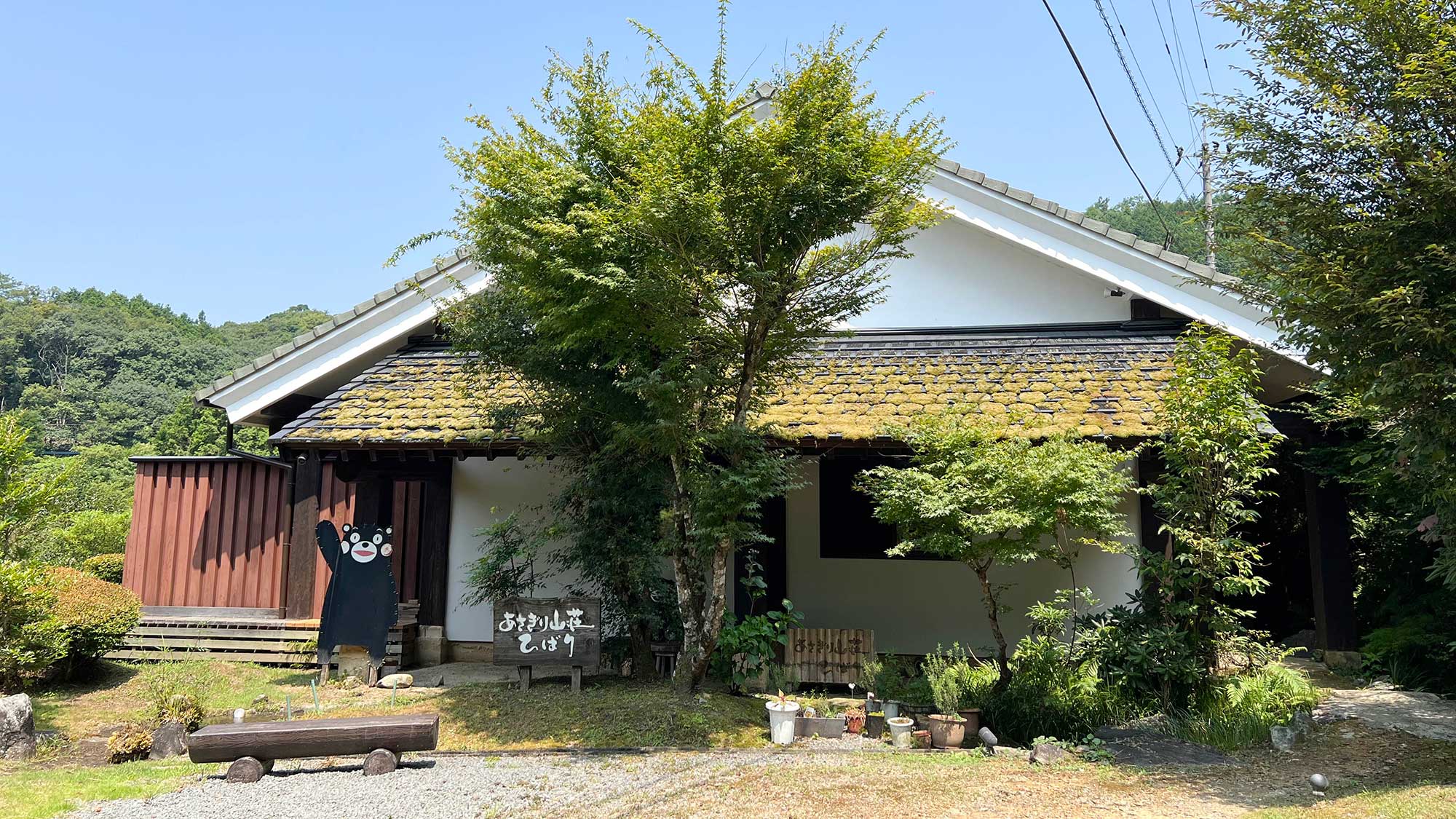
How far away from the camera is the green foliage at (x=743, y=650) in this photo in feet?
29.8

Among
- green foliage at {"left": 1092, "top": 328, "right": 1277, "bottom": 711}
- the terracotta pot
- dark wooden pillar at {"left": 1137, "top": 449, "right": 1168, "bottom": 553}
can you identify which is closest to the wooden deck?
the terracotta pot

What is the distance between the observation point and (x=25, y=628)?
347 inches

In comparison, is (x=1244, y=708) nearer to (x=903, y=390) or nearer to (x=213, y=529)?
(x=903, y=390)

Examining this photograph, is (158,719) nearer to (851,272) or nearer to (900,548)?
(900,548)

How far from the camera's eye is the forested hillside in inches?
1464

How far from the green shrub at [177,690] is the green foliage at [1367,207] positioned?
9280 mm

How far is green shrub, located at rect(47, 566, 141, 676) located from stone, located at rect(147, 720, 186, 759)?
9.43ft

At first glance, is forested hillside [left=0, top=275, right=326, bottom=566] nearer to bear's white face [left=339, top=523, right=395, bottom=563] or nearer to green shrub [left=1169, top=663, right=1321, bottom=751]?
bear's white face [left=339, top=523, right=395, bottom=563]

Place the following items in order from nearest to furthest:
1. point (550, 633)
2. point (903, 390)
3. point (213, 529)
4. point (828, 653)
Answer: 1. point (550, 633)
2. point (828, 653)
3. point (903, 390)
4. point (213, 529)

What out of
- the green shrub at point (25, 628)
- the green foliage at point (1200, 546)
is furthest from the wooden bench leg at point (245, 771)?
the green foliage at point (1200, 546)

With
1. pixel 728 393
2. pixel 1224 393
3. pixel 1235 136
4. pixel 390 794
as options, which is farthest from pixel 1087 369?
pixel 390 794

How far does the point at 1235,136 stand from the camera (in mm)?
7055

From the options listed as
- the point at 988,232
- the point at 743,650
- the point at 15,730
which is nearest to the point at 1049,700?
the point at 743,650

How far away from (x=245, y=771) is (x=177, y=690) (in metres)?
2.13
